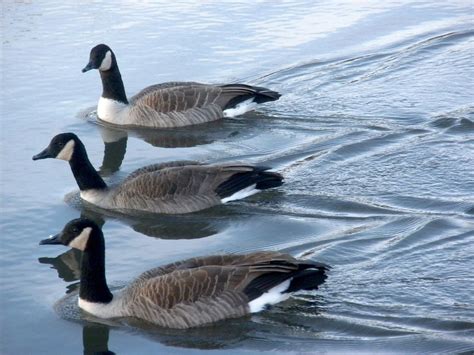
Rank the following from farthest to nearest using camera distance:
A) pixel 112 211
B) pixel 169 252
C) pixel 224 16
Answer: pixel 224 16
pixel 112 211
pixel 169 252

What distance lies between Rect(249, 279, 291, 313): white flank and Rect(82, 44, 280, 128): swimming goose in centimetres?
602

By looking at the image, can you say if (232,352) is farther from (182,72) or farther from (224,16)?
(224,16)

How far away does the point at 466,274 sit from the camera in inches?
386

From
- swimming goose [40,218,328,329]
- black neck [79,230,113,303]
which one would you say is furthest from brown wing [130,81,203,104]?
swimming goose [40,218,328,329]

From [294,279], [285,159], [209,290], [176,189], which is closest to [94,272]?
[209,290]

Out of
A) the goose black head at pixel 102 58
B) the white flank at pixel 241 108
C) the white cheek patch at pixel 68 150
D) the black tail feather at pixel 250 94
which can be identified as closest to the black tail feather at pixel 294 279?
the white cheek patch at pixel 68 150

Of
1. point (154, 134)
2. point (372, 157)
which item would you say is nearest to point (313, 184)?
point (372, 157)

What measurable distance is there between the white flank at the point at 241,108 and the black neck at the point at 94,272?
604cm

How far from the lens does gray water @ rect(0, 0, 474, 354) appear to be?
9.12 meters

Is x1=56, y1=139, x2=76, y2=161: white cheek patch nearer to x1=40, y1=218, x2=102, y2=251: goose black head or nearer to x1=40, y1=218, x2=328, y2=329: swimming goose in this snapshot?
x1=40, y1=218, x2=102, y2=251: goose black head

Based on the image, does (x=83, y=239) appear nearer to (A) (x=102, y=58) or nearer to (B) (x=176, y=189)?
(B) (x=176, y=189)

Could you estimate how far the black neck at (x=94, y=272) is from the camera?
9305 millimetres

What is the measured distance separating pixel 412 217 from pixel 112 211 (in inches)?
130

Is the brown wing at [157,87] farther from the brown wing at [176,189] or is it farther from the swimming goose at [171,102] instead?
the brown wing at [176,189]
